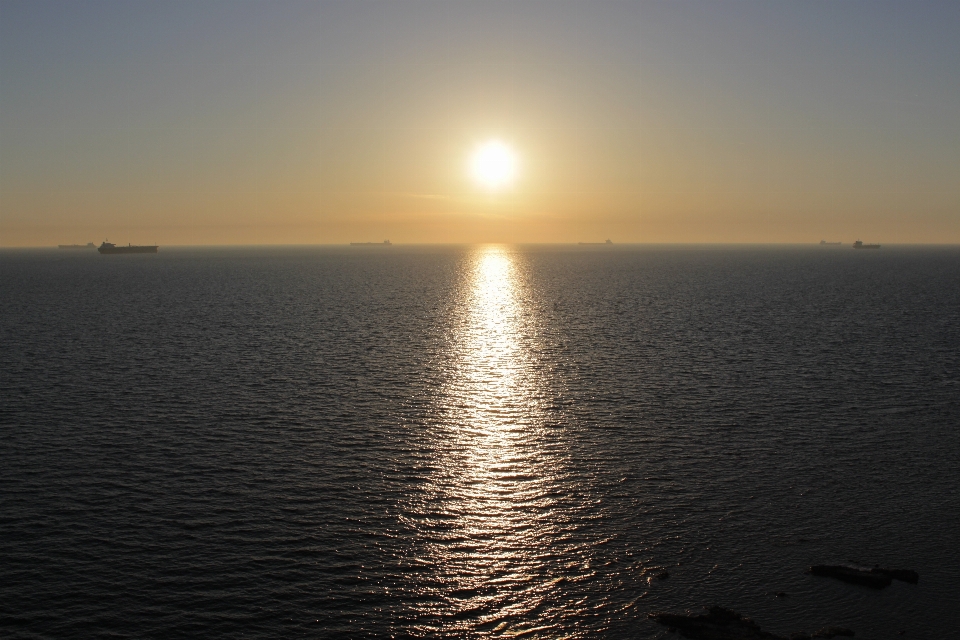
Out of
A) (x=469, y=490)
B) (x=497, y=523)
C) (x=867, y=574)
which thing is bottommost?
(x=867, y=574)

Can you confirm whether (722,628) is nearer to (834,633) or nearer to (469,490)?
(834,633)

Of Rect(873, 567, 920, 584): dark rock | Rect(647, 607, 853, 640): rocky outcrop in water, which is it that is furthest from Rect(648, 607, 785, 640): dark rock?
Rect(873, 567, 920, 584): dark rock

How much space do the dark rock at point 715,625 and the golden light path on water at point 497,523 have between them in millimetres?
4369

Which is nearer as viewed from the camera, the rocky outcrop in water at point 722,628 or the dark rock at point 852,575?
the rocky outcrop in water at point 722,628

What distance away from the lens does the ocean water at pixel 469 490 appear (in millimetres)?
30906

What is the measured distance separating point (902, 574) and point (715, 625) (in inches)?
436

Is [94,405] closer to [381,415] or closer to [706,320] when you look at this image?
[381,415]

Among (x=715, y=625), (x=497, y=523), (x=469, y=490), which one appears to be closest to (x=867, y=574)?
(x=715, y=625)

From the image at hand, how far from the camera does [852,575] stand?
3294cm

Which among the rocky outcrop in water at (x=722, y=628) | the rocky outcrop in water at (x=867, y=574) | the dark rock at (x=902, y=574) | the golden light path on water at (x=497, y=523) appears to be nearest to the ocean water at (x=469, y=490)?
the golden light path on water at (x=497, y=523)

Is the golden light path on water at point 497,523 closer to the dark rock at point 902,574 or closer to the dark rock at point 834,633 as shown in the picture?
the dark rock at point 834,633

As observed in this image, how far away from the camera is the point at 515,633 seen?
29094 millimetres

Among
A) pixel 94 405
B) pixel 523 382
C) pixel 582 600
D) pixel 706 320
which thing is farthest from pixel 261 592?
pixel 706 320

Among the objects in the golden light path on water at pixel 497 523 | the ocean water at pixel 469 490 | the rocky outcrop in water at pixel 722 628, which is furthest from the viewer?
the ocean water at pixel 469 490
